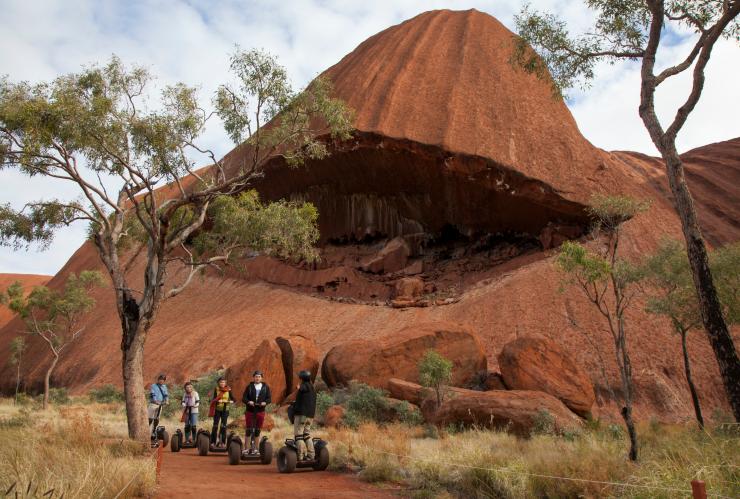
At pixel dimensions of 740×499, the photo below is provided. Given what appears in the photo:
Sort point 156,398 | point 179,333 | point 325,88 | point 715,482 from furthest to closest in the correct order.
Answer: point 179,333 → point 325,88 → point 156,398 → point 715,482

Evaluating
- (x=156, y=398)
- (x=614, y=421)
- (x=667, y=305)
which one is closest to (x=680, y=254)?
(x=667, y=305)

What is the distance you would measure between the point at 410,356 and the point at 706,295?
45.1 feet

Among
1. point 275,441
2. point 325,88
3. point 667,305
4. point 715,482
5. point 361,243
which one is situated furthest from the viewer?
point 361,243

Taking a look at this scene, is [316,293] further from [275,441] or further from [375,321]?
[275,441]

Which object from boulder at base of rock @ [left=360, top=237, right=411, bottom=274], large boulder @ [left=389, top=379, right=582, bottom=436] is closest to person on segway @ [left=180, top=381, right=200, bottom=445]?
large boulder @ [left=389, top=379, right=582, bottom=436]

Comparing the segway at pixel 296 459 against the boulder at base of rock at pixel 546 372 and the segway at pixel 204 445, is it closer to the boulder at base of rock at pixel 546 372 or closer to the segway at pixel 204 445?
the segway at pixel 204 445

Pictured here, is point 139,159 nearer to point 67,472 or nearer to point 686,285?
point 67,472

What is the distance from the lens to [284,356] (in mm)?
23172

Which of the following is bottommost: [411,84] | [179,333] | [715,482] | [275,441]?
[275,441]

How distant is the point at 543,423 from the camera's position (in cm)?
1212

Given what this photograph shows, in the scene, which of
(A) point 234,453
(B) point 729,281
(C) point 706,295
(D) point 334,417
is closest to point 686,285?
(B) point 729,281

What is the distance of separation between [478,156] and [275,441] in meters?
20.1

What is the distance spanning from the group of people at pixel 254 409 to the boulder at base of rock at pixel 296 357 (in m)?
9.89

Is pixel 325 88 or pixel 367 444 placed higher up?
pixel 325 88
